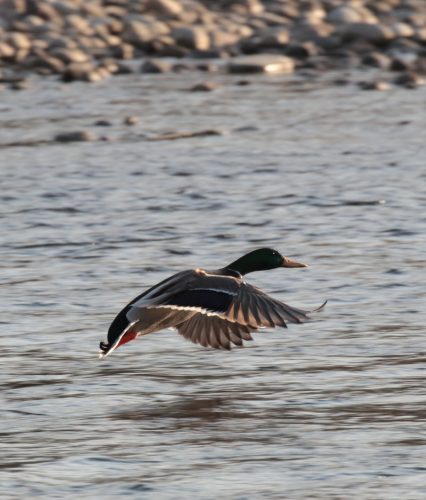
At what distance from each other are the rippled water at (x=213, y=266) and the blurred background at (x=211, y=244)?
0.02m

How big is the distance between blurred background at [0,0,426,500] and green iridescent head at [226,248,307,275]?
387mm

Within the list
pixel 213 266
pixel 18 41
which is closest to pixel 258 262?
pixel 213 266

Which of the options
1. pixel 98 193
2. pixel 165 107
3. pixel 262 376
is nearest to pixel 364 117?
pixel 165 107

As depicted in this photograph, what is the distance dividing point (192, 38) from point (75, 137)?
7315 mm

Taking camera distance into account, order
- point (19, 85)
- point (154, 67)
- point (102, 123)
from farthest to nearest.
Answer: point (154, 67), point (19, 85), point (102, 123)

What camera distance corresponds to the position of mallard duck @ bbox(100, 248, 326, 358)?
7.04m

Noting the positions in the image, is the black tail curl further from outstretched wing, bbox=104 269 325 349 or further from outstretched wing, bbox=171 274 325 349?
outstretched wing, bbox=171 274 325 349

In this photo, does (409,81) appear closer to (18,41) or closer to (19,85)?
(19,85)

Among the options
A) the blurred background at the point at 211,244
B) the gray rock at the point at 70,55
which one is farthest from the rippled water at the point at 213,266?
the gray rock at the point at 70,55

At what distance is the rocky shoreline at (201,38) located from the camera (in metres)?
21.1

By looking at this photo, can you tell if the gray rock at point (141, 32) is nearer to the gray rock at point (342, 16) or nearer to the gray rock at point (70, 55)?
the gray rock at point (70, 55)

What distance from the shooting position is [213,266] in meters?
10.2

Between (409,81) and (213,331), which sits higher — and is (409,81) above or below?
below

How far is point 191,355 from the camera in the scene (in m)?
7.93
